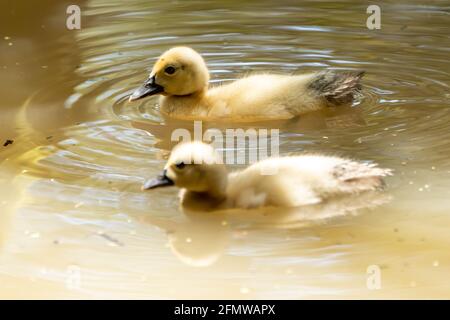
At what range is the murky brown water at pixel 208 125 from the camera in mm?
3061

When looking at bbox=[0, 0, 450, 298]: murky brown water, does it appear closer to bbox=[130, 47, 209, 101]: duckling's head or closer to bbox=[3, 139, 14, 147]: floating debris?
bbox=[3, 139, 14, 147]: floating debris

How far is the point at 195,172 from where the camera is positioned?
3.48m

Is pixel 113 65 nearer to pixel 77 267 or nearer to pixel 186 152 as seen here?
pixel 186 152

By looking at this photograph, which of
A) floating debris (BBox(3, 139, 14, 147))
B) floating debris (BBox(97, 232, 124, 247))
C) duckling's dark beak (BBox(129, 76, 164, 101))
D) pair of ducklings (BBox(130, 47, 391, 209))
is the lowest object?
floating debris (BBox(97, 232, 124, 247))

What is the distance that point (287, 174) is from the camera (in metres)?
3.56

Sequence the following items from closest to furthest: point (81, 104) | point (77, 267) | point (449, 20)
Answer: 1. point (77, 267)
2. point (81, 104)
3. point (449, 20)

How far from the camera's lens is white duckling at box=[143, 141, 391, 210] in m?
3.48

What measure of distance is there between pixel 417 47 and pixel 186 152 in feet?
9.06

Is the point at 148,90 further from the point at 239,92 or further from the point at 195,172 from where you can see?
the point at 195,172

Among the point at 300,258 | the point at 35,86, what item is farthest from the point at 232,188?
the point at 35,86

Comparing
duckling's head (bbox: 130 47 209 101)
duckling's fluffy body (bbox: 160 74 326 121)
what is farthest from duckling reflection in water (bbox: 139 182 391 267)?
duckling's head (bbox: 130 47 209 101)

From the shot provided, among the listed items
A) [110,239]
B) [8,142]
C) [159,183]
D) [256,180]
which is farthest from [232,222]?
[8,142]

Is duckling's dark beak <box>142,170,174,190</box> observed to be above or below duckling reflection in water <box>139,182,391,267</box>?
above

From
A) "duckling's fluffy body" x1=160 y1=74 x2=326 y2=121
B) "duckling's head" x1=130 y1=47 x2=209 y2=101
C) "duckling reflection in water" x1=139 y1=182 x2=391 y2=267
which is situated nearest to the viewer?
"duckling reflection in water" x1=139 y1=182 x2=391 y2=267
